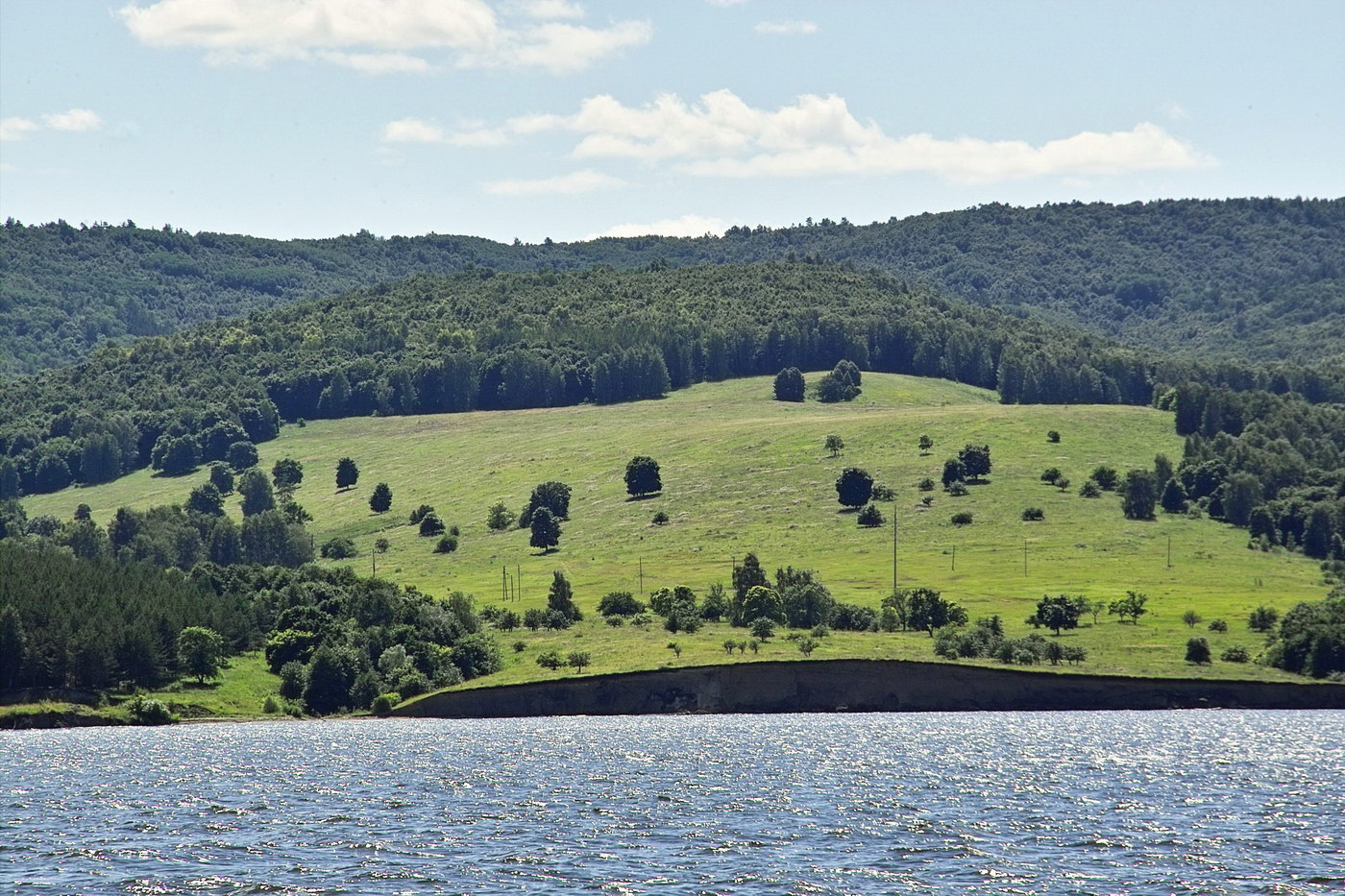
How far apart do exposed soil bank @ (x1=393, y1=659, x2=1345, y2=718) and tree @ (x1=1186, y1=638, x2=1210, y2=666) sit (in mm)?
6127

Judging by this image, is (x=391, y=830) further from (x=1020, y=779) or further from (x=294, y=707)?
(x=294, y=707)

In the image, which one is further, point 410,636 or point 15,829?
point 410,636

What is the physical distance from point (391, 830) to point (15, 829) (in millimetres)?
16797

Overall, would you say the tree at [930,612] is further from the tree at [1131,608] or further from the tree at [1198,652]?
the tree at [1198,652]

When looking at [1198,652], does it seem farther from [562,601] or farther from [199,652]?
[199,652]

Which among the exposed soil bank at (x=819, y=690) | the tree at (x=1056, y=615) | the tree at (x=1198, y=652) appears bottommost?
the exposed soil bank at (x=819, y=690)

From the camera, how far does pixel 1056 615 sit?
6348 inches

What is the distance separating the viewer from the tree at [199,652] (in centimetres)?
14900

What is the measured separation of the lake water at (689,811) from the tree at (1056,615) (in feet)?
124

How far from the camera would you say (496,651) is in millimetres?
156875

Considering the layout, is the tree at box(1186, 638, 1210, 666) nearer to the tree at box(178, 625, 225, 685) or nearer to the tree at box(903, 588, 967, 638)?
the tree at box(903, 588, 967, 638)

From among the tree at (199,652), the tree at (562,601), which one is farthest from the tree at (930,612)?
the tree at (199,652)

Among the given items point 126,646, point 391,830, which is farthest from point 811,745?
point 126,646

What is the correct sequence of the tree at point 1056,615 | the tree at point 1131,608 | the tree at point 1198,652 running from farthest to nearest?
1. the tree at point 1131,608
2. the tree at point 1056,615
3. the tree at point 1198,652
